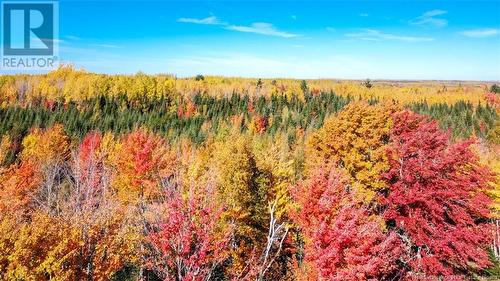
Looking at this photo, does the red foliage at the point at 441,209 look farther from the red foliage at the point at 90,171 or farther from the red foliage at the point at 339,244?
the red foliage at the point at 90,171

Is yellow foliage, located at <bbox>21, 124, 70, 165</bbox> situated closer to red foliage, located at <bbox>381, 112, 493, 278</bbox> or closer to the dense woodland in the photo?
the dense woodland

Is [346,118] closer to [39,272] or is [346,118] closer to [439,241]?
[439,241]

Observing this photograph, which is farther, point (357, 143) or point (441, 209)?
point (357, 143)

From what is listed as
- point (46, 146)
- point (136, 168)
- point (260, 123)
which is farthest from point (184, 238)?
point (260, 123)

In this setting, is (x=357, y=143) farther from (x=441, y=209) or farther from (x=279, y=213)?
(x=441, y=209)

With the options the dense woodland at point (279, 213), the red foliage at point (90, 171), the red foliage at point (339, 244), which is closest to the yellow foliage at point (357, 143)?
the dense woodland at point (279, 213)

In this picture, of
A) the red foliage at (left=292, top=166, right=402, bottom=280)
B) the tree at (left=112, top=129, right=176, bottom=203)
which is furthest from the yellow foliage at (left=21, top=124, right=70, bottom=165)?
the red foliage at (left=292, top=166, right=402, bottom=280)

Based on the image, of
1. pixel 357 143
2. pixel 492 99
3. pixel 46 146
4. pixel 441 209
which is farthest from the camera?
pixel 492 99

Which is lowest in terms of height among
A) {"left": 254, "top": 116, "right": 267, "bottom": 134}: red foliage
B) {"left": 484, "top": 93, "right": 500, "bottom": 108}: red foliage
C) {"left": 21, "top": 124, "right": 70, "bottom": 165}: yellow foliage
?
{"left": 21, "top": 124, "right": 70, "bottom": 165}: yellow foliage

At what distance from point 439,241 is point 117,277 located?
20185 mm

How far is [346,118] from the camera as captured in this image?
3092 centimetres

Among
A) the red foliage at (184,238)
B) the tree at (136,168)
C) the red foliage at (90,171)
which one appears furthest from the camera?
the tree at (136,168)

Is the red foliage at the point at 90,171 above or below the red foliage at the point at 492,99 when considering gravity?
below

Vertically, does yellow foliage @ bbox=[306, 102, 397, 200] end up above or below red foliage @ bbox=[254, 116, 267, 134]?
above
